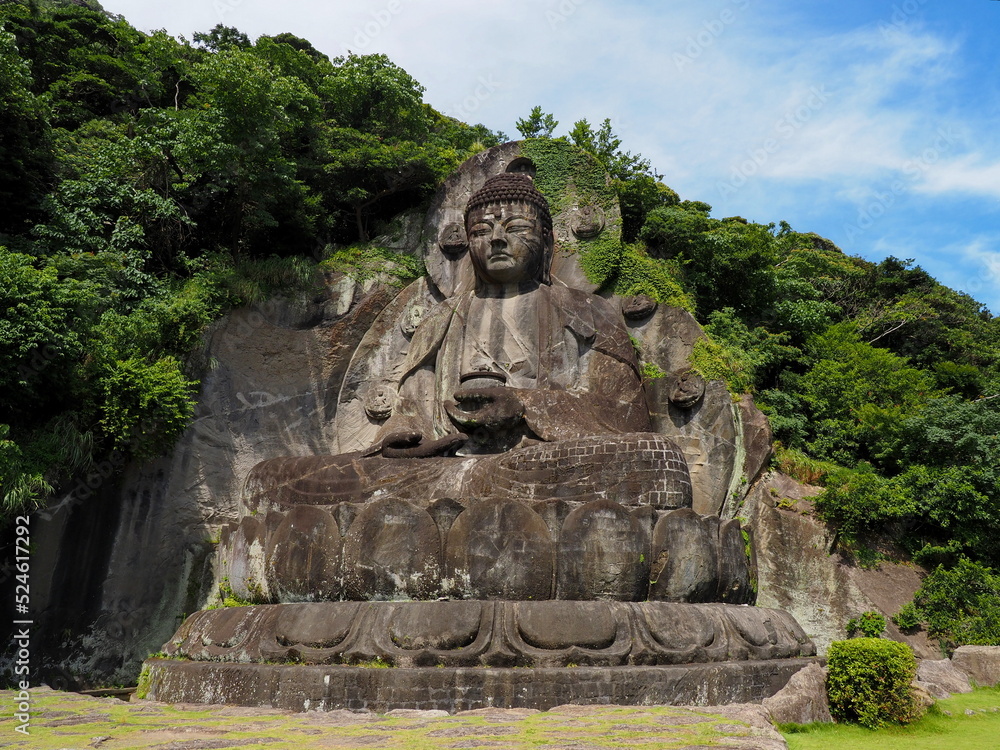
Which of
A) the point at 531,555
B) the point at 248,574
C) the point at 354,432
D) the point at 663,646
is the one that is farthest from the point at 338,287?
the point at 663,646

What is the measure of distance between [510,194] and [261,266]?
13.0 feet

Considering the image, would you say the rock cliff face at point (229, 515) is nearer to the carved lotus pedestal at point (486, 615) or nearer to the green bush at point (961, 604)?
the green bush at point (961, 604)

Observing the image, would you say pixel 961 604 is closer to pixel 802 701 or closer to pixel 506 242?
pixel 802 701

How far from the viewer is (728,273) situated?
13695 mm

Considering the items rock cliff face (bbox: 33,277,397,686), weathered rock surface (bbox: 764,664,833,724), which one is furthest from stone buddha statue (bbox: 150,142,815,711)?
rock cliff face (bbox: 33,277,397,686)

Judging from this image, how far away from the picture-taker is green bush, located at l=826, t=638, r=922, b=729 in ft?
18.1

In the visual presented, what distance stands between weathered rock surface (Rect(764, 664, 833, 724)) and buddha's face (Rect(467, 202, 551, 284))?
21.0ft

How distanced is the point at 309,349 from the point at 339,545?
5.17 m

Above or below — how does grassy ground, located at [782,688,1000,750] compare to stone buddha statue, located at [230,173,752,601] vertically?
below

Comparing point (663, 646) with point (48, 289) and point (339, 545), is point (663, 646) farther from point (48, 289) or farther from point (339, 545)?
point (48, 289)

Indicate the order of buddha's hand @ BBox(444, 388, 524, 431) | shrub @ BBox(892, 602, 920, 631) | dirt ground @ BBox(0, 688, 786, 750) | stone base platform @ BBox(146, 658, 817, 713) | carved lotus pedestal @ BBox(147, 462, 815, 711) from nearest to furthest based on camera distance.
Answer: dirt ground @ BBox(0, 688, 786, 750), stone base platform @ BBox(146, 658, 817, 713), carved lotus pedestal @ BBox(147, 462, 815, 711), buddha's hand @ BBox(444, 388, 524, 431), shrub @ BBox(892, 602, 920, 631)

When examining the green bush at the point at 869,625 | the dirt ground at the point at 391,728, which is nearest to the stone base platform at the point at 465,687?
the dirt ground at the point at 391,728

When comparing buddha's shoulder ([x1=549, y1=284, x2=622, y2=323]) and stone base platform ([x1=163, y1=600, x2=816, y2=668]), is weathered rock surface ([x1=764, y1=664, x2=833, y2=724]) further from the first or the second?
buddha's shoulder ([x1=549, y1=284, x2=622, y2=323])

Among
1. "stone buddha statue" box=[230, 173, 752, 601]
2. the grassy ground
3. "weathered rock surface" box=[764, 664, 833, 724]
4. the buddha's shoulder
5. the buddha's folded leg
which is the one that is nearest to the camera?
the grassy ground
